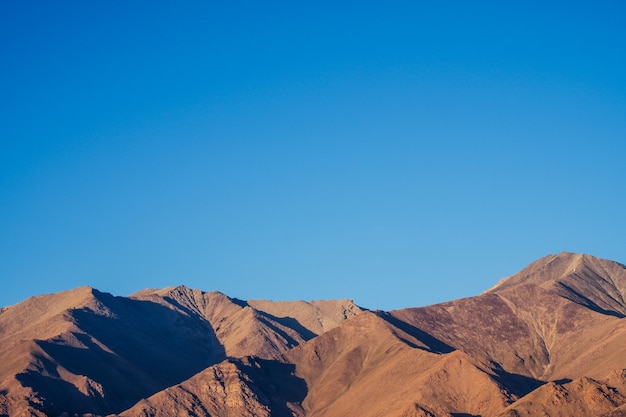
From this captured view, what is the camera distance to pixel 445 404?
198m

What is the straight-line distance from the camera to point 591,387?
18100 cm

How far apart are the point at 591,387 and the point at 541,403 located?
10329 mm

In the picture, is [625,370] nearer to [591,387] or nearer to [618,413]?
[591,387]

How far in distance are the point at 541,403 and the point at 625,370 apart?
2286 centimetres

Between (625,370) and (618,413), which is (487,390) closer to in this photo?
(625,370)

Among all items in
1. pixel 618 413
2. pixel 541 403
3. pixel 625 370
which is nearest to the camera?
pixel 618 413

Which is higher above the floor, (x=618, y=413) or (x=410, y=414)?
(x=410, y=414)

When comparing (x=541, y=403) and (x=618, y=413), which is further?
(x=541, y=403)

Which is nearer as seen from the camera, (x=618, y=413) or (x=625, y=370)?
(x=618, y=413)

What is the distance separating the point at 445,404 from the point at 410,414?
11.7 metres

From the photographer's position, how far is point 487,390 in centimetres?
19875

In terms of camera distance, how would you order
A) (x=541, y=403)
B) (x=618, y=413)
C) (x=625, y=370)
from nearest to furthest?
(x=618, y=413), (x=541, y=403), (x=625, y=370)

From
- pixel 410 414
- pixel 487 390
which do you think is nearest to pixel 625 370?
pixel 487 390

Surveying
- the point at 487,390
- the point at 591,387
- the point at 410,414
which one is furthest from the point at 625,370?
the point at 410,414
